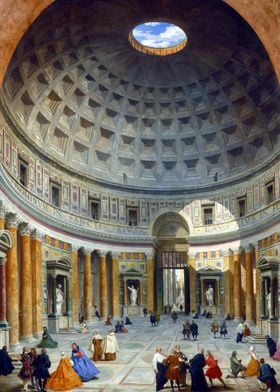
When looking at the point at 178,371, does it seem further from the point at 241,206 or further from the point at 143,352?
the point at 241,206

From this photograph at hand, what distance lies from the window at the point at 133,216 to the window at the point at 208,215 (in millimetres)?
6487

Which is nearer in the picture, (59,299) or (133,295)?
(59,299)

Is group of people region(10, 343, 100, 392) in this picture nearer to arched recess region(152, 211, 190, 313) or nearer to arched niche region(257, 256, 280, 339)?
arched niche region(257, 256, 280, 339)

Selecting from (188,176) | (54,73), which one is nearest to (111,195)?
(188,176)

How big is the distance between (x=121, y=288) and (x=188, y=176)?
12262mm

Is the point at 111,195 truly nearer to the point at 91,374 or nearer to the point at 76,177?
the point at 76,177

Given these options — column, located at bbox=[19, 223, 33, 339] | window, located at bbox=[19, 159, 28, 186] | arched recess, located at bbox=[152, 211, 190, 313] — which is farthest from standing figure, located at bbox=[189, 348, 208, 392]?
arched recess, located at bbox=[152, 211, 190, 313]

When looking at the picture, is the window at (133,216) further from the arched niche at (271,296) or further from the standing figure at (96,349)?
the standing figure at (96,349)

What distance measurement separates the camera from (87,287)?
124 ft

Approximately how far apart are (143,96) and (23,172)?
14647mm

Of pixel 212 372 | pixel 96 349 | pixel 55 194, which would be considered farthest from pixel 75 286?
pixel 212 372

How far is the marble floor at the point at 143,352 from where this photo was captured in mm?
15266

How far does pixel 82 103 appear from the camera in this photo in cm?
3691

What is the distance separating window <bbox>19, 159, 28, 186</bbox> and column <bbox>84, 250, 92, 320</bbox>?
33.7 feet
